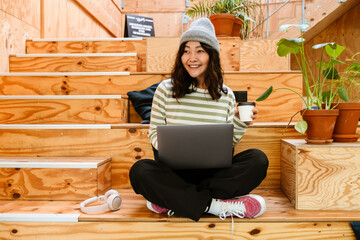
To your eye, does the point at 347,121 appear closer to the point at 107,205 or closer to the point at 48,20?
the point at 107,205

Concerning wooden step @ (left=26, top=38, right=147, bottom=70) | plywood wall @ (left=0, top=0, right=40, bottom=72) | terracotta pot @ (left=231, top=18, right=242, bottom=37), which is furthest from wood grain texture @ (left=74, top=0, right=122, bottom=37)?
terracotta pot @ (left=231, top=18, right=242, bottom=37)

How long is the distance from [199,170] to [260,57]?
1.26 meters

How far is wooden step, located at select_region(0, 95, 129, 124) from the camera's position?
170 centimetres

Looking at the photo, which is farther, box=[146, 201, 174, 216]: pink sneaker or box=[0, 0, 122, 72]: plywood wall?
box=[0, 0, 122, 72]: plywood wall

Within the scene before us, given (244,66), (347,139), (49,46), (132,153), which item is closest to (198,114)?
(132,153)

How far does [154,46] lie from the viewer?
2207mm

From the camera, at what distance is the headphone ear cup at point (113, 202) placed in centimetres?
122

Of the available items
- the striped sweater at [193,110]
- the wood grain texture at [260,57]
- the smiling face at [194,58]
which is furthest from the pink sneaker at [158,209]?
the wood grain texture at [260,57]

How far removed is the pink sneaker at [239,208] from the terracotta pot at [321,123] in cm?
38

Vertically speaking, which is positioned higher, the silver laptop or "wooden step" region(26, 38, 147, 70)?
"wooden step" region(26, 38, 147, 70)

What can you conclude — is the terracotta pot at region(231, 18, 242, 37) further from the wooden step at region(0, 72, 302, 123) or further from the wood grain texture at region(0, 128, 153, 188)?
the wood grain texture at region(0, 128, 153, 188)

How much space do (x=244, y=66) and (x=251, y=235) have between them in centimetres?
137

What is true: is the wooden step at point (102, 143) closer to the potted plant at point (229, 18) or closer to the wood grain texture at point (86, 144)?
the wood grain texture at point (86, 144)

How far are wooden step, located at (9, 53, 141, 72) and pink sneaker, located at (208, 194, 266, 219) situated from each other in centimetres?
130
